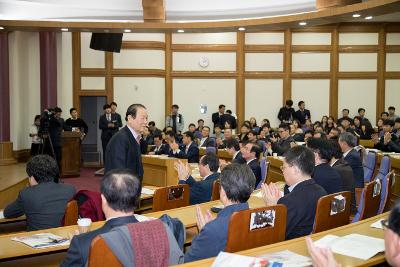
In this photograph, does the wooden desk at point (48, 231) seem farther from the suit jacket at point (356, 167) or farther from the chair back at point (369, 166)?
the chair back at point (369, 166)

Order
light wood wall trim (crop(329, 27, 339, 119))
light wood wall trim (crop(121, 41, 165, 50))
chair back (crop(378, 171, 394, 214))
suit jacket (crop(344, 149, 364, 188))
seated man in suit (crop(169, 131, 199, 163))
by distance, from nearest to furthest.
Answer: chair back (crop(378, 171, 394, 214))
suit jacket (crop(344, 149, 364, 188))
seated man in suit (crop(169, 131, 199, 163))
light wood wall trim (crop(121, 41, 165, 50))
light wood wall trim (crop(329, 27, 339, 119))

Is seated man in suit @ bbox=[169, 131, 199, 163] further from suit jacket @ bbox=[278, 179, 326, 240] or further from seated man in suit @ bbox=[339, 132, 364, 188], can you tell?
suit jacket @ bbox=[278, 179, 326, 240]

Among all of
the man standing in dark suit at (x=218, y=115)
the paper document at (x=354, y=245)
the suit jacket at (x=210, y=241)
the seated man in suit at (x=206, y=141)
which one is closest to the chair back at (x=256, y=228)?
the suit jacket at (x=210, y=241)

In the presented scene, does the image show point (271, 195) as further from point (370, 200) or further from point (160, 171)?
point (160, 171)

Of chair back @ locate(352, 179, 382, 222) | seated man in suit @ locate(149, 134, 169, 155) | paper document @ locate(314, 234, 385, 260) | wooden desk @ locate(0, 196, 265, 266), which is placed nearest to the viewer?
paper document @ locate(314, 234, 385, 260)

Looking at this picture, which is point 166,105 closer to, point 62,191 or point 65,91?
point 65,91

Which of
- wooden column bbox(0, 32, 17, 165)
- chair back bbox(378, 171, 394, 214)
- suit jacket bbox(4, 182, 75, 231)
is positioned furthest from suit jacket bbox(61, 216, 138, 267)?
wooden column bbox(0, 32, 17, 165)

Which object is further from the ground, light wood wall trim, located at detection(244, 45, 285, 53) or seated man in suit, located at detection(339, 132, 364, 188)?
light wood wall trim, located at detection(244, 45, 285, 53)

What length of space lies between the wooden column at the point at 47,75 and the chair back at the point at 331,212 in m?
10.1

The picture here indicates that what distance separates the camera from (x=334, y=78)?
1470cm

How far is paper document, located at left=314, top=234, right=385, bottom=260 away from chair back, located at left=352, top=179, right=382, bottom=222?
94 cm

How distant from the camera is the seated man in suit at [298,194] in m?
3.30

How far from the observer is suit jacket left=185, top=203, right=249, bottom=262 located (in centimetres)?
270

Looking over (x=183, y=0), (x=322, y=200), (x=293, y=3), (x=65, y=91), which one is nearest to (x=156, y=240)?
(x=322, y=200)
